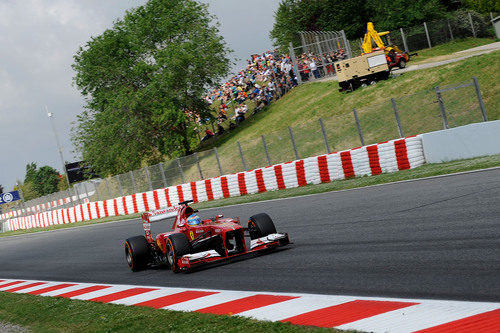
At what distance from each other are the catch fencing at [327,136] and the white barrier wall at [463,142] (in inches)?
55.5

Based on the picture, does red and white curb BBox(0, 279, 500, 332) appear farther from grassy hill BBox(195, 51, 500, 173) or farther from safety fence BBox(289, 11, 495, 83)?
safety fence BBox(289, 11, 495, 83)

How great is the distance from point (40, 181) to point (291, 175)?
12744 cm

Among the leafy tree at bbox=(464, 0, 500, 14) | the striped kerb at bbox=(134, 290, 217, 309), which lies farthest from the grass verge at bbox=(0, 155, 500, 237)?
the leafy tree at bbox=(464, 0, 500, 14)

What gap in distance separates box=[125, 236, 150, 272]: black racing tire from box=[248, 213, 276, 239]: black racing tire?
2.02 m

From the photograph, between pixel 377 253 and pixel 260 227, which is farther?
pixel 260 227

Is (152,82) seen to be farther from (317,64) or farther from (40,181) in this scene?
(40,181)

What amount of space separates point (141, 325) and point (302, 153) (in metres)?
18.5

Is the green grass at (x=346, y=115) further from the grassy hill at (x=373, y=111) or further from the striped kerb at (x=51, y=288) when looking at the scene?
the striped kerb at (x=51, y=288)

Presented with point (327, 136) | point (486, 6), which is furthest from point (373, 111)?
point (486, 6)

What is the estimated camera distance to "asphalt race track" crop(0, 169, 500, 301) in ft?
19.1

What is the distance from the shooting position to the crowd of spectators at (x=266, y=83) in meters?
44.7

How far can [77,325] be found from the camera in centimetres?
687

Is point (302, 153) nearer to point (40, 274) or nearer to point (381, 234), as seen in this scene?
point (40, 274)

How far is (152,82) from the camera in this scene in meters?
43.3
